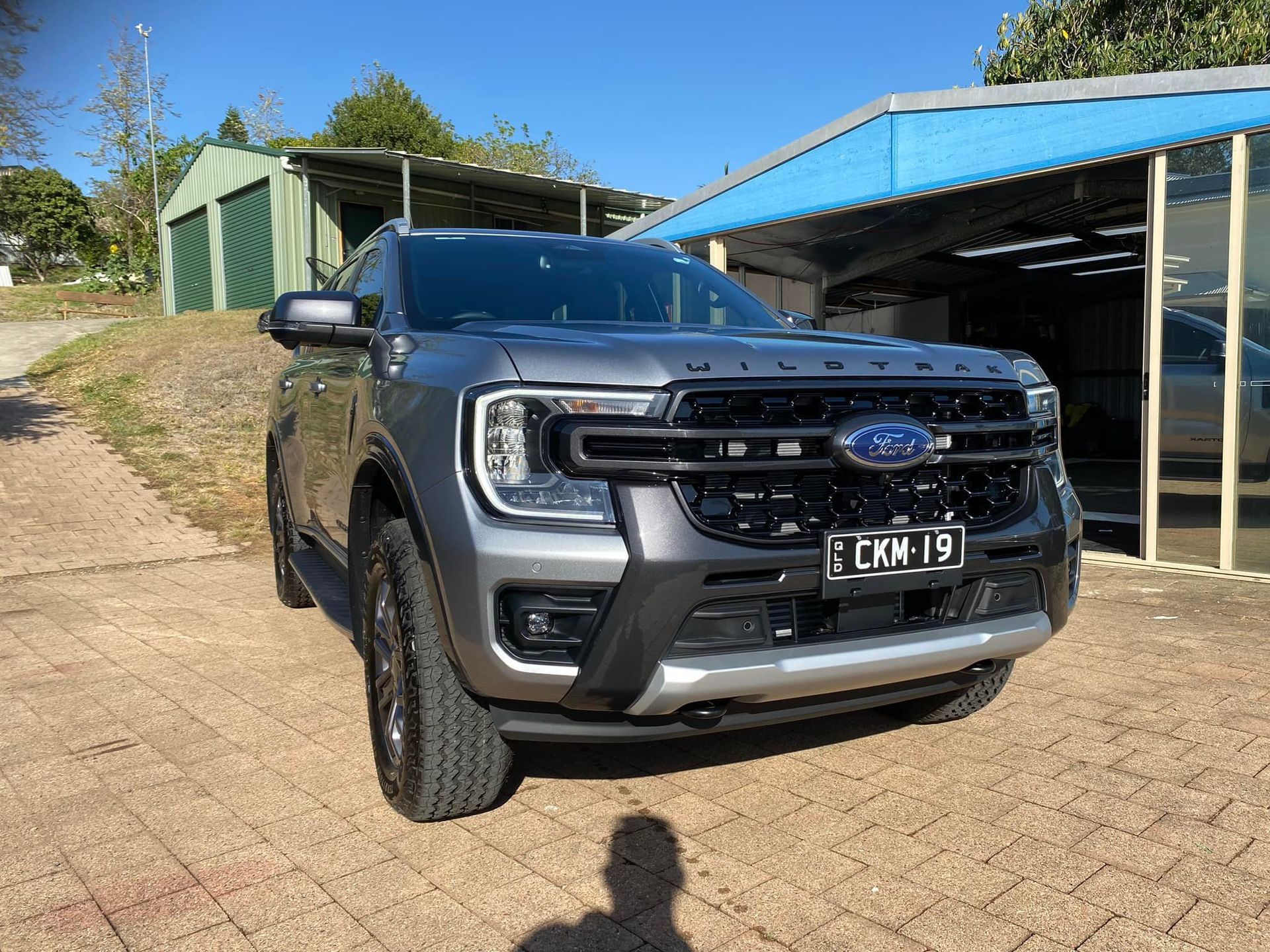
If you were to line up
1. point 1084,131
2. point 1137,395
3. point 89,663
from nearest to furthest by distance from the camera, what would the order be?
1. point 89,663
2. point 1084,131
3. point 1137,395

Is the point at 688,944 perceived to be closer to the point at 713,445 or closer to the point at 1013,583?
the point at 713,445

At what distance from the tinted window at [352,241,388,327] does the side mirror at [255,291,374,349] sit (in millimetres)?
182

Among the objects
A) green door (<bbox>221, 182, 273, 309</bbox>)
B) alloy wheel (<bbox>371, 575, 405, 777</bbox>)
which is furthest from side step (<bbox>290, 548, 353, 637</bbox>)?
green door (<bbox>221, 182, 273, 309</bbox>)

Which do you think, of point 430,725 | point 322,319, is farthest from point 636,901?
point 322,319

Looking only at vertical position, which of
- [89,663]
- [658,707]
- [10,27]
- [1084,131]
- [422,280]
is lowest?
[89,663]

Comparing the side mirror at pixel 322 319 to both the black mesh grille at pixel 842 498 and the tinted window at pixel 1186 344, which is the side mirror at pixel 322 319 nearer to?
the black mesh grille at pixel 842 498

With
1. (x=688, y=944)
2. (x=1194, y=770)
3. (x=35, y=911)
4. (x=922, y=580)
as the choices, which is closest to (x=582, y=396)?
(x=922, y=580)

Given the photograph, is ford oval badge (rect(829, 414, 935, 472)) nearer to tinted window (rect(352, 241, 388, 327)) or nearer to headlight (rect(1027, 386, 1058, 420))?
headlight (rect(1027, 386, 1058, 420))

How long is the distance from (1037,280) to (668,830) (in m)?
17.7

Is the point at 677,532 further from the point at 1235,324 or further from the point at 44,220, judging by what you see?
the point at 44,220

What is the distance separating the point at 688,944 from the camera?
88.5 inches

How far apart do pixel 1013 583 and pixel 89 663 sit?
13.4 ft

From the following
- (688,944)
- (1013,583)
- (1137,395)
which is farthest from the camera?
(1137,395)

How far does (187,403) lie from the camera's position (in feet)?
42.4
